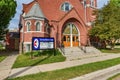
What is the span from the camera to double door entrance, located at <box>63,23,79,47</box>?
1657 inches

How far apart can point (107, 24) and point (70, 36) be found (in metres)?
7.39

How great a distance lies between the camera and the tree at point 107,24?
38750mm

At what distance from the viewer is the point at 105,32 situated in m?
39.7

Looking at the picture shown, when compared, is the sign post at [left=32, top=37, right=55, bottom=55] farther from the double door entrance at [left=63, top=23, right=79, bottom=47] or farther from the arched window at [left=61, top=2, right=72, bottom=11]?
the arched window at [left=61, top=2, right=72, bottom=11]

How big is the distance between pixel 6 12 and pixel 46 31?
8471 mm

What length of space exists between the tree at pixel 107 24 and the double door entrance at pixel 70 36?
3.27 metres

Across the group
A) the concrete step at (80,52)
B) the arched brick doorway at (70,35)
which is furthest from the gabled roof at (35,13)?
the arched brick doorway at (70,35)

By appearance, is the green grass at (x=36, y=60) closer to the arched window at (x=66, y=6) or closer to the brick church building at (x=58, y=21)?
the brick church building at (x=58, y=21)

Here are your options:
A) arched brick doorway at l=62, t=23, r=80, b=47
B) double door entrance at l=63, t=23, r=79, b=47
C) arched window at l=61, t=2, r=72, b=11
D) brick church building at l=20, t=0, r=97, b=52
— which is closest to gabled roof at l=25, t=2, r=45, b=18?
brick church building at l=20, t=0, r=97, b=52

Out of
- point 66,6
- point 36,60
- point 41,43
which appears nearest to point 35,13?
point 66,6

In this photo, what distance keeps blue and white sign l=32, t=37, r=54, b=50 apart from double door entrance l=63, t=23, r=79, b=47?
1472 cm

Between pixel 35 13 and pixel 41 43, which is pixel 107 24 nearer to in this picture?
pixel 35 13

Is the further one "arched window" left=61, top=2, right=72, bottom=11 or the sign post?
"arched window" left=61, top=2, right=72, bottom=11

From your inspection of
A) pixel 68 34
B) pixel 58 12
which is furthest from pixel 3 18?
pixel 68 34
